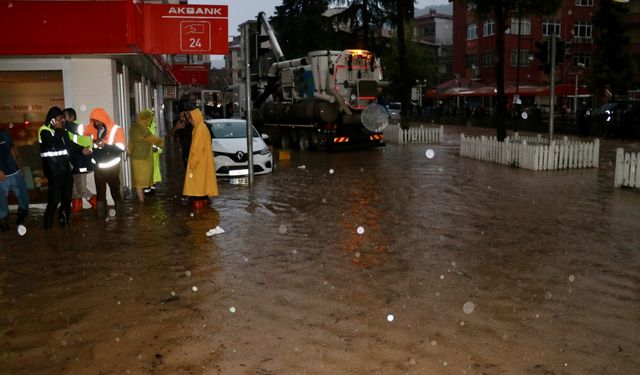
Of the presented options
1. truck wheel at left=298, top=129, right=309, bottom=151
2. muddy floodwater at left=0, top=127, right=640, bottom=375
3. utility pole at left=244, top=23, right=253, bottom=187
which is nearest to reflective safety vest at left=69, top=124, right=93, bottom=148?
muddy floodwater at left=0, top=127, right=640, bottom=375

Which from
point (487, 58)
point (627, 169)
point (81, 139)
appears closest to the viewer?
point (81, 139)

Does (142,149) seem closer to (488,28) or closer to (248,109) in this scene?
(248,109)

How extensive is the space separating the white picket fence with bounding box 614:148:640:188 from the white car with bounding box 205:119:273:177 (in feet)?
26.0

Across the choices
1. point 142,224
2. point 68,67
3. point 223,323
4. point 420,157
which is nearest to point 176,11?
point 68,67

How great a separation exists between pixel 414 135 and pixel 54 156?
20.0m

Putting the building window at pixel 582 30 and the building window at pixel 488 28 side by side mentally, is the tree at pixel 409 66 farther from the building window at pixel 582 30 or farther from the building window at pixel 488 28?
the building window at pixel 582 30

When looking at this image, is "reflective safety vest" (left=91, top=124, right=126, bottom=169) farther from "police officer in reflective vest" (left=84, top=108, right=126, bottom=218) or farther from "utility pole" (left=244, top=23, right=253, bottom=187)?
"utility pole" (left=244, top=23, right=253, bottom=187)

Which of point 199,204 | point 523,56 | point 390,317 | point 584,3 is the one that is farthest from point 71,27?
point 584,3

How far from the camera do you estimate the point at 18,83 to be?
36.2 ft

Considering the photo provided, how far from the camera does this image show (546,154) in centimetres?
1645

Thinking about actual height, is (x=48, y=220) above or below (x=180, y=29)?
below

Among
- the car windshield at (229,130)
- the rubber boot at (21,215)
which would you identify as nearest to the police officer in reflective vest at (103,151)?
the rubber boot at (21,215)

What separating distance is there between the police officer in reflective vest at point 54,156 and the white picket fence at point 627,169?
10.7 meters

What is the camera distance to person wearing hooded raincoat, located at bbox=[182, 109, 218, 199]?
10.8m
